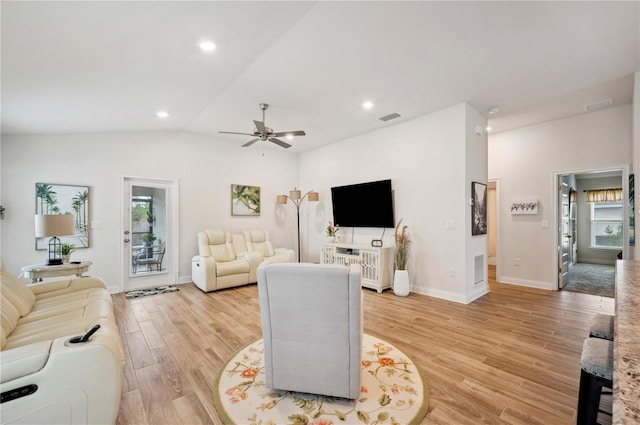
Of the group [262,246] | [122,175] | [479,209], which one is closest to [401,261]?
[479,209]

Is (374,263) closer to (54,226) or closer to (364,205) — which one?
(364,205)

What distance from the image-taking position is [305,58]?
9.21 feet

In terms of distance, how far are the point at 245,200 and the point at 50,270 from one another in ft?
10.8

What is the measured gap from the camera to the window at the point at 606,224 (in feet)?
23.6

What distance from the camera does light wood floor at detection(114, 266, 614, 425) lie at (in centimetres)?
180

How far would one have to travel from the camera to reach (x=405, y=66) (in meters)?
2.93

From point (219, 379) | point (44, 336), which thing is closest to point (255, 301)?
point (219, 379)

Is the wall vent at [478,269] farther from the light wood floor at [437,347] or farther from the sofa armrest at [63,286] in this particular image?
the sofa armrest at [63,286]

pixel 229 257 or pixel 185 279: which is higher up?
pixel 229 257

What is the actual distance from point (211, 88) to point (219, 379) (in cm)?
317

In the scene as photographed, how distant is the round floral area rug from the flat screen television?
114 inches

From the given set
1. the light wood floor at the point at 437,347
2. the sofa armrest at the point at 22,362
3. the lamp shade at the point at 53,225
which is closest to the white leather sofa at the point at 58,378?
the sofa armrest at the point at 22,362

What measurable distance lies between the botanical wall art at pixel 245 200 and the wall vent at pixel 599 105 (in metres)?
5.83

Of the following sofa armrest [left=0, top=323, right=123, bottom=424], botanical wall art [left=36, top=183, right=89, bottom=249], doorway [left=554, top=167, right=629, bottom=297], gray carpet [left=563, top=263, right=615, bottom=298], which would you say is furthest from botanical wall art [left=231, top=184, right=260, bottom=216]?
doorway [left=554, top=167, right=629, bottom=297]
